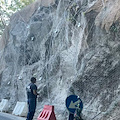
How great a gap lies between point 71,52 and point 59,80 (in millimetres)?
1549

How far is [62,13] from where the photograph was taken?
45.3ft

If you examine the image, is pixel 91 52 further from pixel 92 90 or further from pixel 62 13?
pixel 62 13

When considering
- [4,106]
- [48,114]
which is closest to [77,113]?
[48,114]

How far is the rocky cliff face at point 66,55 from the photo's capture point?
8156mm

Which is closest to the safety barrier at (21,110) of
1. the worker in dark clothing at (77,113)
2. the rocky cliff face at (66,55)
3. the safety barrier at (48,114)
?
the rocky cliff face at (66,55)

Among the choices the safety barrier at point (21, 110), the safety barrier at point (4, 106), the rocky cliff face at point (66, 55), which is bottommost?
the safety barrier at point (21, 110)

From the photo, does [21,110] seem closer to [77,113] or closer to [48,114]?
[48,114]

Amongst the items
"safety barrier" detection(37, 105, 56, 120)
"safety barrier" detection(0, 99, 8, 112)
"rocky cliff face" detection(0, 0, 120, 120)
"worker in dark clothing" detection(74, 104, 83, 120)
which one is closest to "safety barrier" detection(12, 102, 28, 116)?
"rocky cliff face" detection(0, 0, 120, 120)

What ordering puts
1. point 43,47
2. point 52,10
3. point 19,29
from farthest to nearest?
point 19,29
point 52,10
point 43,47

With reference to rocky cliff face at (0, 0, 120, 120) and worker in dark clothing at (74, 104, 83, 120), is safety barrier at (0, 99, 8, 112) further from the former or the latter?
worker in dark clothing at (74, 104, 83, 120)

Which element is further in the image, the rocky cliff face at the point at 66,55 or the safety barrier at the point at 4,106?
the safety barrier at the point at 4,106

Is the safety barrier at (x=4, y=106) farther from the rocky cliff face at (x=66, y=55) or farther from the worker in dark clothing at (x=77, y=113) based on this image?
the worker in dark clothing at (x=77, y=113)

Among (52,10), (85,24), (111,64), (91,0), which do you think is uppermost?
(52,10)

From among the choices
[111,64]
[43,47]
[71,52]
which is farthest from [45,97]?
[111,64]
